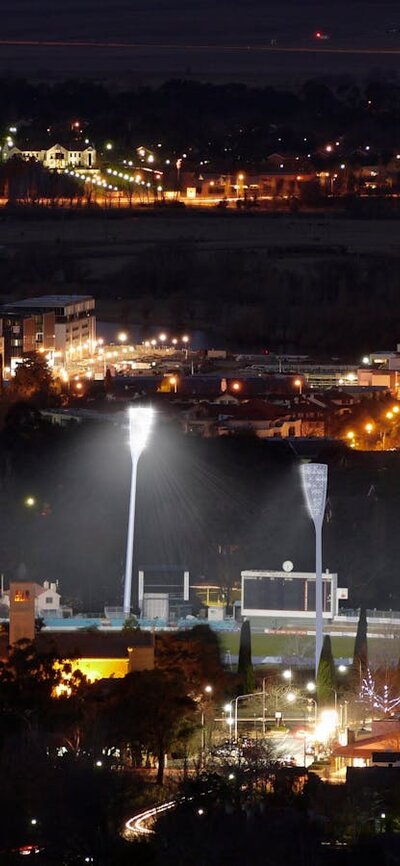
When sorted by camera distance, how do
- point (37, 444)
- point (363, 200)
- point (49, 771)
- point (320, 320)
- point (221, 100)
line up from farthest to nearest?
point (221, 100) < point (363, 200) < point (320, 320) < point (37, 444) < point (49, 771)

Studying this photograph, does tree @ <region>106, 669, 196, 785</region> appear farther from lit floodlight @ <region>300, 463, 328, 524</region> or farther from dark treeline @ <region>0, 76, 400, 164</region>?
dark treeline @ <region>0, 76, 400, 164</region>

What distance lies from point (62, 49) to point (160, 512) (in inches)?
1851

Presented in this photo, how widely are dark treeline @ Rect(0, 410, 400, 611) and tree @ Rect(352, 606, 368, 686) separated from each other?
1288mm

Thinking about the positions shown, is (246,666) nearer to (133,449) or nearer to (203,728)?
(203,728)

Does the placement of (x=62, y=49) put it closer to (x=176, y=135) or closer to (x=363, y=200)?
(x=176, y=135)

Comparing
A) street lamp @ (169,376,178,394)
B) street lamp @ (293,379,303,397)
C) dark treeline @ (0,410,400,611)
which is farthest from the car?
dark treeline @ (0,410,400,611)

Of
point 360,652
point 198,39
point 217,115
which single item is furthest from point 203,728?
point 198,39

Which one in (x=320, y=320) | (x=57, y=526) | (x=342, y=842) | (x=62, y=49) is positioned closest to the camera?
(x=342, y=842)

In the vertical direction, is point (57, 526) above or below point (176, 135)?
below

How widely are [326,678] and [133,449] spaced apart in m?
4.61

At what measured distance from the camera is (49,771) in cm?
1124

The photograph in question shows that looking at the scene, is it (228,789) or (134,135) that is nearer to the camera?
(228,789)

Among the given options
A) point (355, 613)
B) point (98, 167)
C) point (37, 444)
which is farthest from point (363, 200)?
point (355, 613)

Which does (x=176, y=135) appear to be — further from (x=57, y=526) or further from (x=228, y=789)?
(x=228, y=789)
